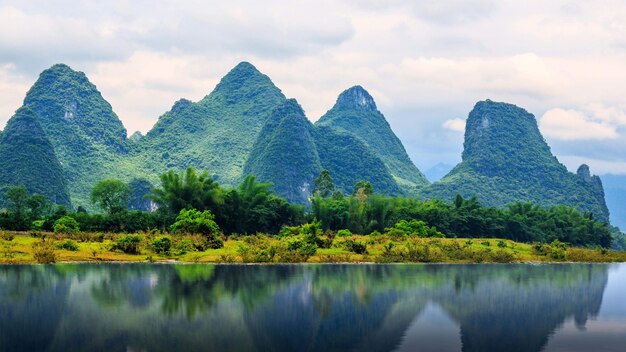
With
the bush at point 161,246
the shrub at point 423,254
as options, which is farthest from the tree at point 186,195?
the shrub at point 423,254

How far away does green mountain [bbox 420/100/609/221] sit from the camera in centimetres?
13800

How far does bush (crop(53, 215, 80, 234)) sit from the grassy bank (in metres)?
2.49

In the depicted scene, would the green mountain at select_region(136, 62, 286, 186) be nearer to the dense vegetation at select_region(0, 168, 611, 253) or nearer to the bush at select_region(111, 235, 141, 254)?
the dense vegetation at select_region(0, 168, 611, 253)

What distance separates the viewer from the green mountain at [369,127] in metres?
183

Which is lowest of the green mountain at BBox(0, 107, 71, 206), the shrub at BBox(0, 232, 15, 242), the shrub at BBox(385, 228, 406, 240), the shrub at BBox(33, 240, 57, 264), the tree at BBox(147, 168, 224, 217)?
the shrub at BBox(33, 240, 57, 264)

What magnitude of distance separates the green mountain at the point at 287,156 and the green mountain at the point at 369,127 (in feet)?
133

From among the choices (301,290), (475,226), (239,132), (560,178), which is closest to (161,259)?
(301,290)

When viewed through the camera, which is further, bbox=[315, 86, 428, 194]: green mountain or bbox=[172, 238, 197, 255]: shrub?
bbox=[315, 86, 428, 194]: green mountain

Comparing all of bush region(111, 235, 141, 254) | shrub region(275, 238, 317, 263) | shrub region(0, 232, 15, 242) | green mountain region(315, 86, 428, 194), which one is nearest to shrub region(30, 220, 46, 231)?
shrub region(0, 232, 15, 242)

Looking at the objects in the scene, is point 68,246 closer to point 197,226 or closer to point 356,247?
point 197,226

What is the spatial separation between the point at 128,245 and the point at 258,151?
102733mm

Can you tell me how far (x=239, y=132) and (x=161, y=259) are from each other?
138354 mm

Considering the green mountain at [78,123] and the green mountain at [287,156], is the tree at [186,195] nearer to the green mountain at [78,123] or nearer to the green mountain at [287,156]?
the green mountain at [287,156]

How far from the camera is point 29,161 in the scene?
355 feet
